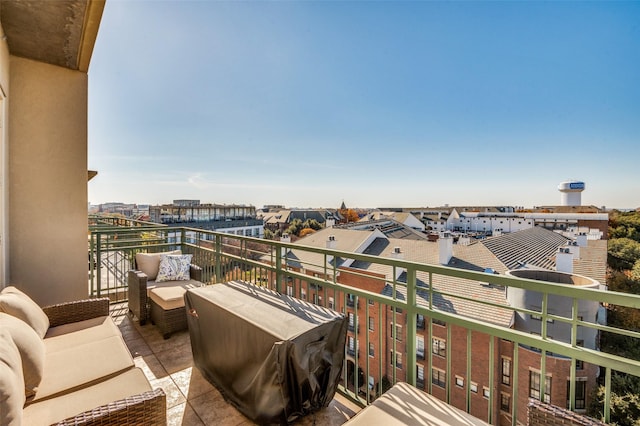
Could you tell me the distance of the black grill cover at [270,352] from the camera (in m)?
1.59

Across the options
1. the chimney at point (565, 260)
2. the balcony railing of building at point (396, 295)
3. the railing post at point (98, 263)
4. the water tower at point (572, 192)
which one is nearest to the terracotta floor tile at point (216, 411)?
the balcony railing of building at point (396, 295)

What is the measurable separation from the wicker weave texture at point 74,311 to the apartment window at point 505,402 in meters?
11.0

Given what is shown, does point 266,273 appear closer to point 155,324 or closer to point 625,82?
point 155,324

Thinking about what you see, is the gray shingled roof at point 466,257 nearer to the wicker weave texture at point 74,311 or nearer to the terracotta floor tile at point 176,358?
the terracotta floor tile at point 176,358

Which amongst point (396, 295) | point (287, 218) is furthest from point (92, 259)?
point (287, 218)

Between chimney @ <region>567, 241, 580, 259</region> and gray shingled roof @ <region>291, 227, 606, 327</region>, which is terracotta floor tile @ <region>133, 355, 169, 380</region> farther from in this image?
chimney @ <region>567, 241, 580, 259</region>

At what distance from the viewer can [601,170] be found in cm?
2430

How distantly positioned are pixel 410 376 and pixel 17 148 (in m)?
4.65

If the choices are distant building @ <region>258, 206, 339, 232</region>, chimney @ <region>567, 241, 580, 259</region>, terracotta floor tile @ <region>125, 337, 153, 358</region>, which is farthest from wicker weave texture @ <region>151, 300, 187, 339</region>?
distant building @ <region>258, 206, 339, 232</region>

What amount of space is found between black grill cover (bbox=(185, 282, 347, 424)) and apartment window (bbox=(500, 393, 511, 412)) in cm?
994

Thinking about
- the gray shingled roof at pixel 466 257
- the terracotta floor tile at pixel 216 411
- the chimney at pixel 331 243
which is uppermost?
the terracotta floor tile at pixel 216 411

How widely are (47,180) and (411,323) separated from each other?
4.36 meters

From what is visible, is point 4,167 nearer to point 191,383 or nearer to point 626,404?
point 191,383

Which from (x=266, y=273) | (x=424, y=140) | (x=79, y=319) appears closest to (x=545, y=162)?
(x=424, y=140)
